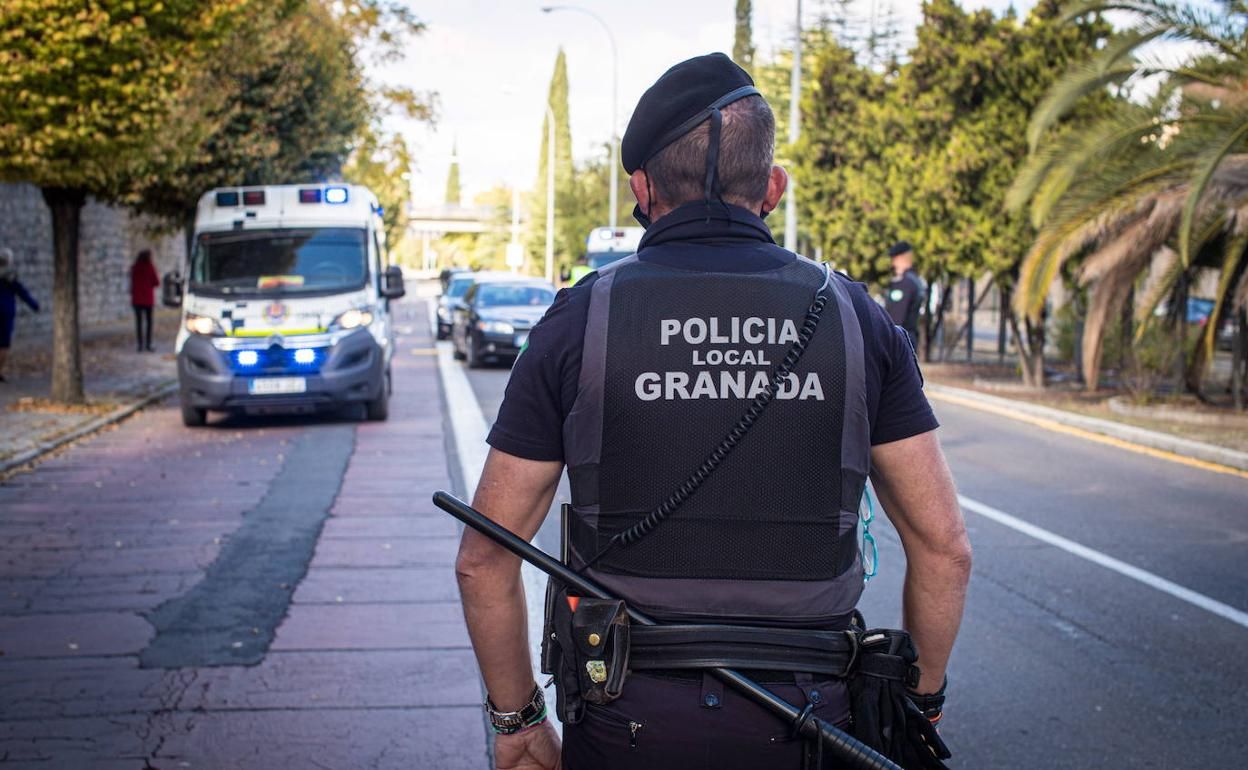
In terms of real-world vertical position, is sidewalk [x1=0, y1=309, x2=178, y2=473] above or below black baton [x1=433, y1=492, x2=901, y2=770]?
below

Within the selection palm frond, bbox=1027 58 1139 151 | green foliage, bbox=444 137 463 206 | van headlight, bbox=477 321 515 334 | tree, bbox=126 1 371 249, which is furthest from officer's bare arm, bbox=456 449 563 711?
green foliage, bbox=444 137 463 206

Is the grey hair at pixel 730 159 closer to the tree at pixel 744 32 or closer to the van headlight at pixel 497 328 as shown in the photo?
the van headlight at pixel 497 328

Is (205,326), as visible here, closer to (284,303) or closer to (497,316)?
(284,303)

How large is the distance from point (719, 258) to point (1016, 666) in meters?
4.22

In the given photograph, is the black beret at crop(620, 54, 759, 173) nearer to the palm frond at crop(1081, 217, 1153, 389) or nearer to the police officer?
the police officer

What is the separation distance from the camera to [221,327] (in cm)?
1479

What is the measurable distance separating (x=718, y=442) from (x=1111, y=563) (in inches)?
259

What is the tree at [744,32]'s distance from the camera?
4700cm

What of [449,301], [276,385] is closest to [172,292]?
[276,385]

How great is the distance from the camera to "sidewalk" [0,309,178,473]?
13.3 m

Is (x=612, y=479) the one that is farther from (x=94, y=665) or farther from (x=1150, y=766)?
(x=94, y=665)

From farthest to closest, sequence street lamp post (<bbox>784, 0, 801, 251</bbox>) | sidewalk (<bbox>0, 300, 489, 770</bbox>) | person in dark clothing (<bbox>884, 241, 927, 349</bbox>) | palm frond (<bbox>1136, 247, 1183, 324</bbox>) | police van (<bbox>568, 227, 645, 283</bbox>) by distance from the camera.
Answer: police van (<bbox>568, 227, 645, 283</bbox>), street lamp post (<bbox>784, 0, 801, 251</bbox>), palm frond (<bbox>1136, 247, 1183, 324</bbox>), person in dark clothing (<bbox>884, 241, 927, 349</bbox>), sidewalk (<bbox>0, 300, 489, 770</bbox>)

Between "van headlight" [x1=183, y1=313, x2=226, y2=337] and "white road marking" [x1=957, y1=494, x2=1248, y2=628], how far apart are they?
8.11 meters

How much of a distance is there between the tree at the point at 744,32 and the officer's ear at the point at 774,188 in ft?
148
